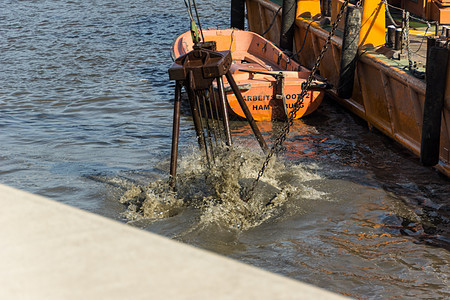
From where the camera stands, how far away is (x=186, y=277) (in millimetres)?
877

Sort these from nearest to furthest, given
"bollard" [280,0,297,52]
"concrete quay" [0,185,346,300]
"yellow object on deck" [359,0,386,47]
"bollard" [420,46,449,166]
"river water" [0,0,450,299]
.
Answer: "concrete quay" [0,185,346,300], "river water" [0,0,450,299], "bollard" [420,46,449,166], "yellow object on deck" [359,0,386,47], "bollard" [280,0,297,52]

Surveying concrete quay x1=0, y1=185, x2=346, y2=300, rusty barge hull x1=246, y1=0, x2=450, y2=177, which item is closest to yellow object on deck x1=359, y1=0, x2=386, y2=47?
rusty barge hull x1=246, y1=0, x2=450, y2=177

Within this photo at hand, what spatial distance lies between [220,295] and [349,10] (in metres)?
8.99

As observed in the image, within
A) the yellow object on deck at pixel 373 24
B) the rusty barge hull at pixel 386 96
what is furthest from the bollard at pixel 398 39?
the yellow object on deck at pixel 373 24

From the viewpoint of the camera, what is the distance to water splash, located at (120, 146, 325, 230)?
19.2 feet

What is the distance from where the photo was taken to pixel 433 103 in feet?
22.4

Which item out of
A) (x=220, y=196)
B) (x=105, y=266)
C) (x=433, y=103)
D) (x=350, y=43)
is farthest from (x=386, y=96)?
(x=105, y=266)

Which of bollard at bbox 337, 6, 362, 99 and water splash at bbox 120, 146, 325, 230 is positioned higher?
bollard at bbox 337, 6, 362, 99

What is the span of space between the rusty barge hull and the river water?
316 millimetres

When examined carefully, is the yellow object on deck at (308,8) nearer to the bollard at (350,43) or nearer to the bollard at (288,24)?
the bollard at (288,24)

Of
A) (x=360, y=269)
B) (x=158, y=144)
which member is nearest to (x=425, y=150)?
(x=360, y=269)

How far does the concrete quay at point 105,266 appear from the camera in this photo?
33.1 inches

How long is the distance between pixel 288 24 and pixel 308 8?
597 mm

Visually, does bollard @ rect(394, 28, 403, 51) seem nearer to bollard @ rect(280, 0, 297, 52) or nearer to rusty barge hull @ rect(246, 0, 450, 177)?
rusty barge hull @ rect(246, 0, 450, 177)
